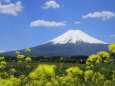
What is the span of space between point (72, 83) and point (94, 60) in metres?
1.71

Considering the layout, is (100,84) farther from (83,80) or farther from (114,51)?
(114,51)

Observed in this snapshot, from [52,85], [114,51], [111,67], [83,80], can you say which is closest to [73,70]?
[83,80]

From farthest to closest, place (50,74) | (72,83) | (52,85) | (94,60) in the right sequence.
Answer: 1. (72,83)
2. (94,60)
3. (52,85)
4. (50,74)

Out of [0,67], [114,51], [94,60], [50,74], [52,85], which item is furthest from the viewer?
[0,67]

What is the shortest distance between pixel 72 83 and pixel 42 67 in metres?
2.45

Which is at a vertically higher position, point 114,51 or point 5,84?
point 114,51

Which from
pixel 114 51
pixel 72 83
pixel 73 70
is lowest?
pixel 72 83

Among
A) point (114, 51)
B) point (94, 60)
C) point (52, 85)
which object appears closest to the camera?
point (114, 51)

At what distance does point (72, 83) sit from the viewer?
18.6 feet

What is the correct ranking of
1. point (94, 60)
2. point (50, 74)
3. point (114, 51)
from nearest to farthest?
point (50, 74) → point (114, 51) → point (94, 60)

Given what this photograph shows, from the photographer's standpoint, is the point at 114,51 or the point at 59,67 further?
the point at 59,67

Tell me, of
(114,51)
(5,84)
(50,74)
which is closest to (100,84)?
(114,51)

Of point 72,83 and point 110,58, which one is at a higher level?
point 110,58

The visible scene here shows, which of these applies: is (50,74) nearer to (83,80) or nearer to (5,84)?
(5,84)
